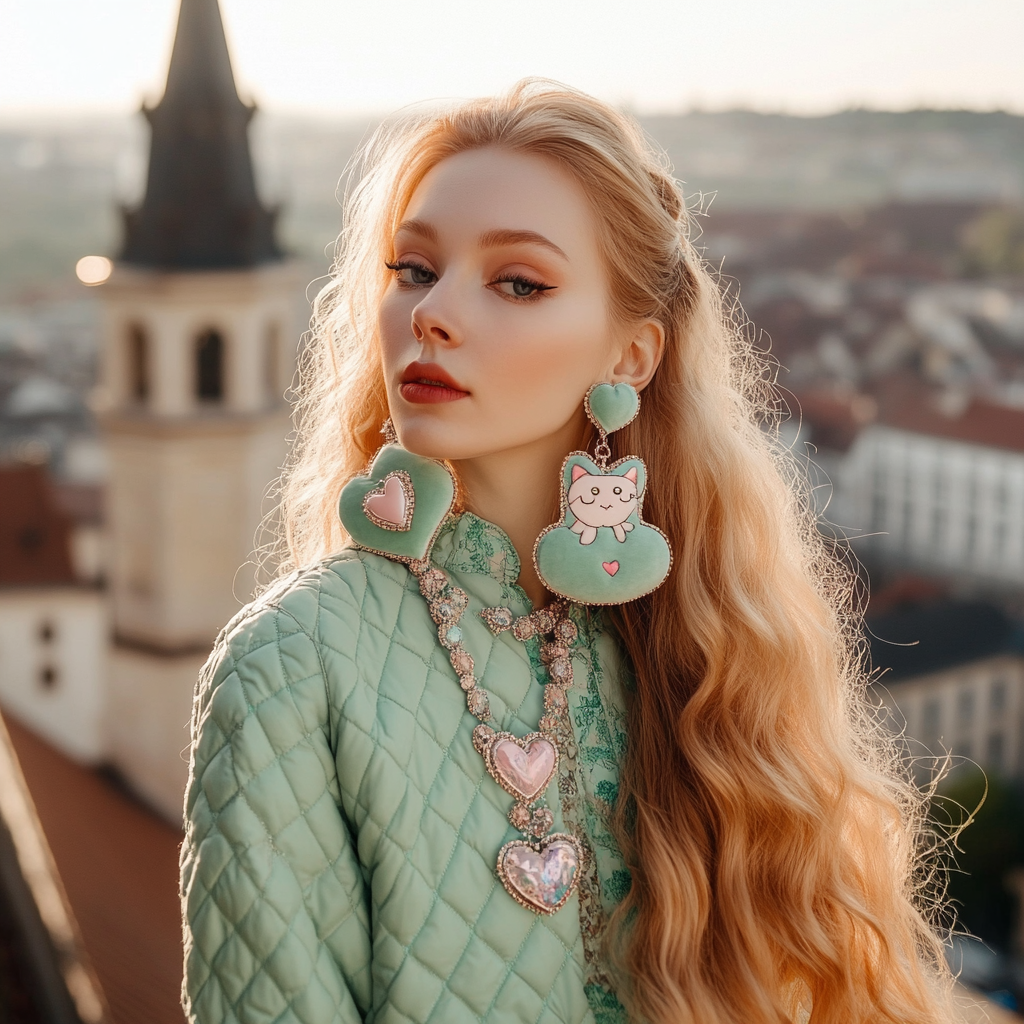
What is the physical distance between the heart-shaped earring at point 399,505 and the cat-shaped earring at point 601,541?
0.13 meters

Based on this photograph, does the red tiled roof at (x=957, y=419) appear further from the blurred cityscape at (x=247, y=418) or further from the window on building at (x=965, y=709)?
the window on building at (x=965, y=709)

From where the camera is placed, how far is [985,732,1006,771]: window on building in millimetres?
28328

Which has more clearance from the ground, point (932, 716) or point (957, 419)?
point (957, 419)

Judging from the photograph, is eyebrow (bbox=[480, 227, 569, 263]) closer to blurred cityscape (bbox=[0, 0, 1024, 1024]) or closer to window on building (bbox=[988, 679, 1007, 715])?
blurred cityscape (bbox=[0, 0, 1024, 1024])

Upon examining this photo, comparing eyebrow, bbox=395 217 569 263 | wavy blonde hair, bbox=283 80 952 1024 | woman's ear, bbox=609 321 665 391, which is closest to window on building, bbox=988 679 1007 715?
wavy blonde hair, bbox=283 80 952 1024

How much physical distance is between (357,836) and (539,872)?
20 cm

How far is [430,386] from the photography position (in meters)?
1.55

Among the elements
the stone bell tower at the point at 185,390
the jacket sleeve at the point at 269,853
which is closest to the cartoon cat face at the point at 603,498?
the jacket sleeve at the point at 269,853

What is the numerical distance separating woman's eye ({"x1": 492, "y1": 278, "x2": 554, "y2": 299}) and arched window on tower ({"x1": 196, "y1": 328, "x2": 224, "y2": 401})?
17.4 metres

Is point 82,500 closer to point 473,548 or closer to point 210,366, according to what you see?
point 210,366

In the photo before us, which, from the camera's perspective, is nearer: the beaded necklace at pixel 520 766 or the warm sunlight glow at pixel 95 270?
the beaded necklace at pixel 520 766

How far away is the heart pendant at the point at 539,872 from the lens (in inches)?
59.5

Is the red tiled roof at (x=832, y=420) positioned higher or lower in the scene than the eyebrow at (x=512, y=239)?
lower

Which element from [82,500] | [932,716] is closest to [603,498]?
[932,716]
